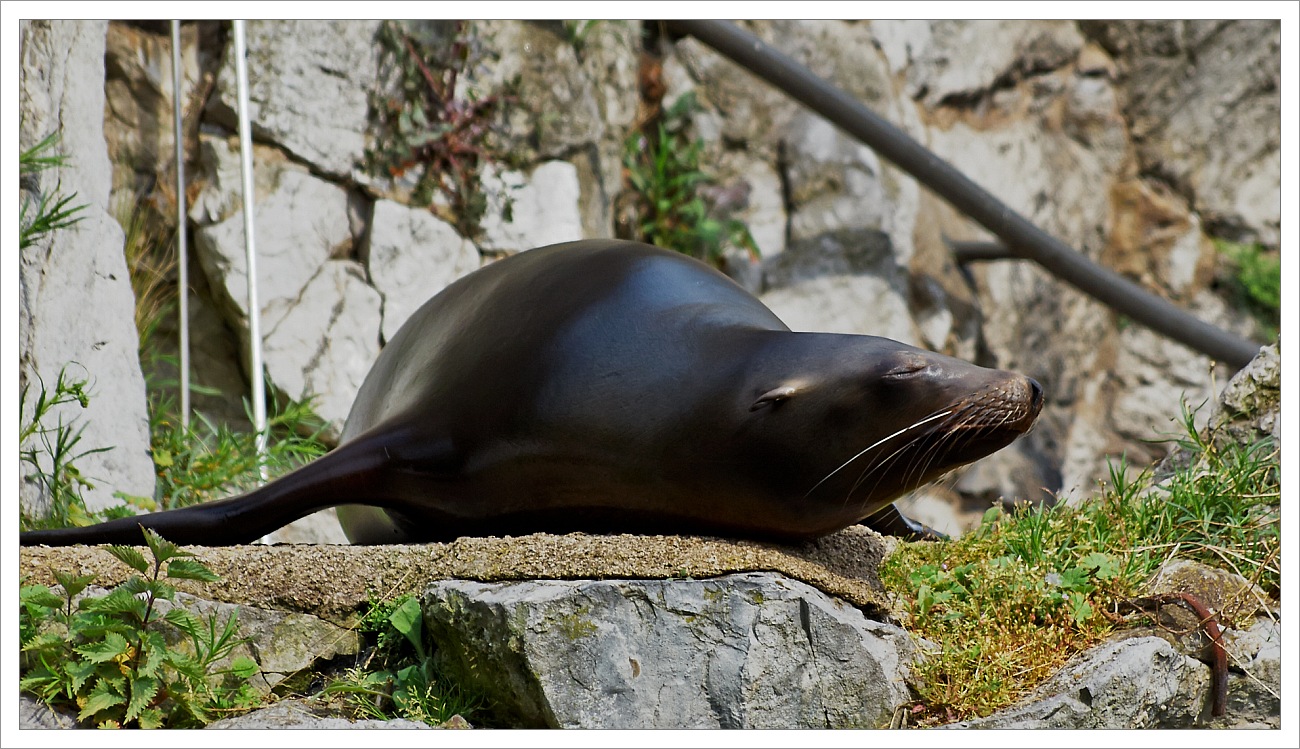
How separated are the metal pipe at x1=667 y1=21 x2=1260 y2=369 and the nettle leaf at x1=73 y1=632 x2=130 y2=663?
6.15 meters

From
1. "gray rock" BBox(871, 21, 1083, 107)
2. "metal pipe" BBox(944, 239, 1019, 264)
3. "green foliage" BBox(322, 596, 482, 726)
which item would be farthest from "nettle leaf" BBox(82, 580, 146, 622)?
"gray rock" BBox(871, 21, 1083, 107)

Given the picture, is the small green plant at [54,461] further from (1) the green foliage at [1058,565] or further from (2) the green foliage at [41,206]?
(1) the green foliage at [1058,565]

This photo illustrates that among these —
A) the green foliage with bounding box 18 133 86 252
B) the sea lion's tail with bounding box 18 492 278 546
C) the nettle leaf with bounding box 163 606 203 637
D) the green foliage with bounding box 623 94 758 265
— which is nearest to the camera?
the nettle leaf with bounding box 163 606 203 637

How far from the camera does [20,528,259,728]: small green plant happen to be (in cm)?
279

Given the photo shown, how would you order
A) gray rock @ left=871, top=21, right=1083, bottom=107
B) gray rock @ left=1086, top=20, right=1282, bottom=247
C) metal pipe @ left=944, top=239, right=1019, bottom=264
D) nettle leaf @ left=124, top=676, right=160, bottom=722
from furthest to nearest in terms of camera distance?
gray rock @ left=1086, top=20, right=1282, bottom=247
gray rock @ left=871, top=21, right=1083, bottom=107
metal pipe @ left=944, top=239, right=1019, bottom=264
nettle leaf @ left=124, top=676, right=160, bottom=722

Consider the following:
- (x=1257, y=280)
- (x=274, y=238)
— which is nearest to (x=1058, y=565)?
(x=274, y=238)

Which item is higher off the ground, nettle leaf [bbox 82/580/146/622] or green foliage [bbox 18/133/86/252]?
green foliage [bbox 18/133/86/252]

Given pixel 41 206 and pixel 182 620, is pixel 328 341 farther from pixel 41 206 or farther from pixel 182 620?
pixel 182 620

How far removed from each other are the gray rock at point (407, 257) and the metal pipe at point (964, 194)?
2148 mm

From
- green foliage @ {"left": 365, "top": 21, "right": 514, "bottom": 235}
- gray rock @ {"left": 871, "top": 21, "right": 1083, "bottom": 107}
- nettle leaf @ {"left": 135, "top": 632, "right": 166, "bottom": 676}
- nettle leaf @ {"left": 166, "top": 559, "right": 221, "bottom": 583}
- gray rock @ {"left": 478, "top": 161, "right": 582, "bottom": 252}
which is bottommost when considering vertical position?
nettle leaf @ {"left": 135, "top": 632, "right": 166, "bottom": 676}

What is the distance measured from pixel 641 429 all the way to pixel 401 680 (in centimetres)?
84

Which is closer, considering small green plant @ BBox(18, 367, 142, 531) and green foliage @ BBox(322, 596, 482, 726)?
green foliage @ BBox(322, 596, 482, 726)

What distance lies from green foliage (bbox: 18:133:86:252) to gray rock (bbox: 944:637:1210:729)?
3.27 metres

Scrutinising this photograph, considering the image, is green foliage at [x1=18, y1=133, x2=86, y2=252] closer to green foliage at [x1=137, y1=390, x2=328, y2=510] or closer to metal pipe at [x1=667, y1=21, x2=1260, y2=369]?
green foliage at [x1=137, y1=390, x2=328, y2=510]
